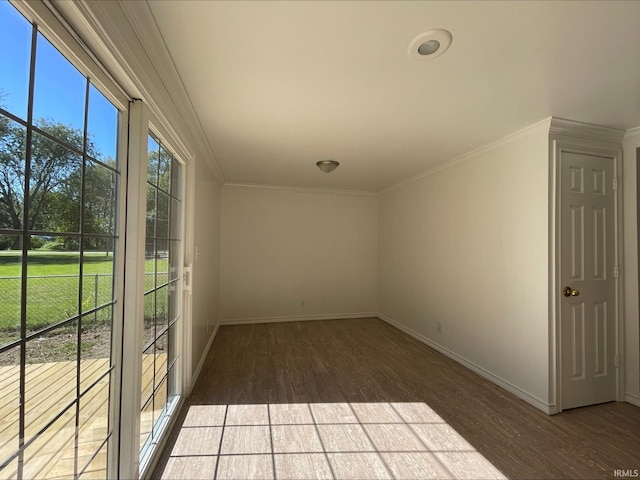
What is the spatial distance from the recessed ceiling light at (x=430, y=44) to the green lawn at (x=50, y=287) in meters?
1.74

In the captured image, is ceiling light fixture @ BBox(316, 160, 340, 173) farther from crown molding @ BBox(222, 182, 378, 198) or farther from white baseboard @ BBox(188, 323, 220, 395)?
white baseboard @ BBox(188, 323, 220, 395)

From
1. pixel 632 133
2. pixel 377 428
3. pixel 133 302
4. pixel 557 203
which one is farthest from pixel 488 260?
pixel 133 302

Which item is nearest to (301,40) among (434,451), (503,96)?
(503,96)

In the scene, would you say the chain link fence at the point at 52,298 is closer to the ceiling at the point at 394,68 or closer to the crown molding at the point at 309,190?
the ceiling at the point at 394,68

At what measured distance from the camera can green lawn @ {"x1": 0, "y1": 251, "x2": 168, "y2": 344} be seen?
2.39 feet

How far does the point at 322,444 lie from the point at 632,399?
2.65 metres

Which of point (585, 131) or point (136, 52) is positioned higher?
point (585, 131)

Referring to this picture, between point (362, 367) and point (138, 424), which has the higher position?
point (138, 424)

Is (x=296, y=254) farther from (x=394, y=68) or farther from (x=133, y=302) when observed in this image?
(x=394, y=68)

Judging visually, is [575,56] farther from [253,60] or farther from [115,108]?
[115,108]

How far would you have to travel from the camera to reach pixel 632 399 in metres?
2.27

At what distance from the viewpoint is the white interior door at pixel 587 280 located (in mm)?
2211

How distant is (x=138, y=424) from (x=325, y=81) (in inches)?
84.7

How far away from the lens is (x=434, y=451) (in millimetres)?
1732
